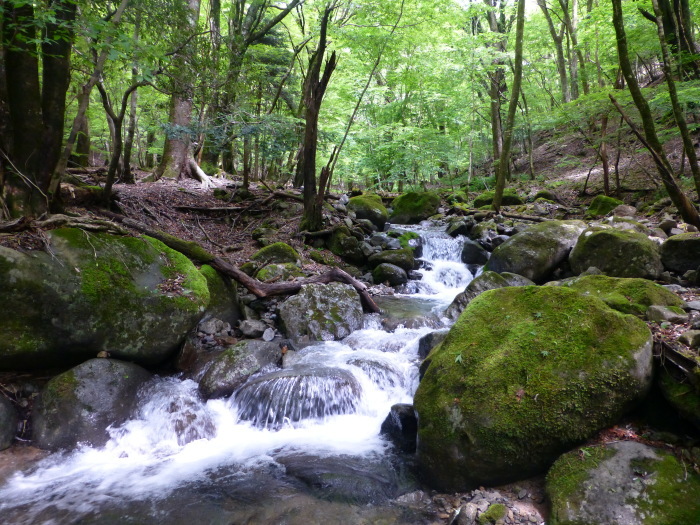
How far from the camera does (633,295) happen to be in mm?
4590

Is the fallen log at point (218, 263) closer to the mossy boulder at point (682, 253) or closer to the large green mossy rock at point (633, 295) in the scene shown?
the large green mossy rock at point (633, 295)

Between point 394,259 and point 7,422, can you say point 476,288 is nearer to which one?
point 394,259

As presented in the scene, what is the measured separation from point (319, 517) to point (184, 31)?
8.80 metres

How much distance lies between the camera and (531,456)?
3100 millimetres

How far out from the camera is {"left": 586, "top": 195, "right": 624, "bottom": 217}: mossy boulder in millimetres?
11875

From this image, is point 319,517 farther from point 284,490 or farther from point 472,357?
point 472,357

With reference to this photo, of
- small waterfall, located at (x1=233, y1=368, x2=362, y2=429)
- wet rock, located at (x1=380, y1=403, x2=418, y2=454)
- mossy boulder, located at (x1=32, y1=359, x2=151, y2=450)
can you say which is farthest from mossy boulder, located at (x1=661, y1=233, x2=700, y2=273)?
mossy boulder, located at (x1=32, y1=359, x2=151, y2=450)

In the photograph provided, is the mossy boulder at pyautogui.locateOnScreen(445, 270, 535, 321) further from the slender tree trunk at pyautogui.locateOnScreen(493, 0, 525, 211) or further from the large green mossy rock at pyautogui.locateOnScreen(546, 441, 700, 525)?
the slender tree trunk at pyautogui.locateOnScreen(493, 0, 525, 211)

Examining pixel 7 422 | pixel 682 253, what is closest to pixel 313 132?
pixel 682 253

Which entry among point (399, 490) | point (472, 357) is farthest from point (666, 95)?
point (399, 490)

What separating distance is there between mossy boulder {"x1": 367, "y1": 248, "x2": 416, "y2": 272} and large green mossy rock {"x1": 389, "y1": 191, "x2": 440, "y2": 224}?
16.9 ft

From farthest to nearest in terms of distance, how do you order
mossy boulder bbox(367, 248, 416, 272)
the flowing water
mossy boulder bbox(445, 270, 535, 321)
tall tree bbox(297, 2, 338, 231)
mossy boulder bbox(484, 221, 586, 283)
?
mossy boulder bbox(367, 248, 416, 272) → tall tree bbox(297, 2, 338, 231) → mossy boulder bbox(484, 221, 586, 283) → mossy boulder bbox(445, 270, 535, 321) → the flowing water

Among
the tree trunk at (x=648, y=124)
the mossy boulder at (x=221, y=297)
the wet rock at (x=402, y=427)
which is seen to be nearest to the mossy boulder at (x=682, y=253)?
the tree trunk at (x=648, y=124)

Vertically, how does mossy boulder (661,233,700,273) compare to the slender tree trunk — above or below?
below
